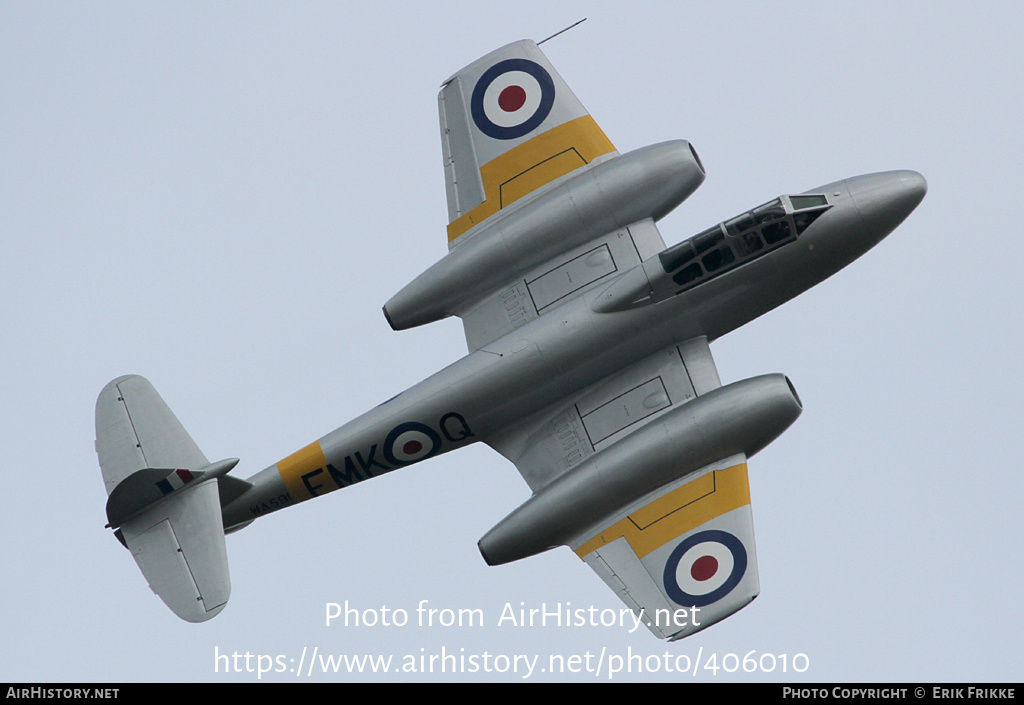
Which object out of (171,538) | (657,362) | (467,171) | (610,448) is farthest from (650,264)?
(171,538)

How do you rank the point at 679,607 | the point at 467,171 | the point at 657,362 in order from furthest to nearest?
the point at 467,171 → the point at 657,362 → the point at 679,607

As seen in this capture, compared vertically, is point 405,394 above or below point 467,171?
below

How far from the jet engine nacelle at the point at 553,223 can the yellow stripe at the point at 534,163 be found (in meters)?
0.31

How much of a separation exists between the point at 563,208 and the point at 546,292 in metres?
1.36

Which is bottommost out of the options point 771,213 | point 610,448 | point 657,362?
point 610,448

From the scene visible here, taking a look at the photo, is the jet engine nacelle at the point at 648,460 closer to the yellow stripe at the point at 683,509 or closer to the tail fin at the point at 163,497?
the yellow stripe at the point at 683,509

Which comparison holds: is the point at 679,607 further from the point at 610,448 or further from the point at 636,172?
the point at 636,172

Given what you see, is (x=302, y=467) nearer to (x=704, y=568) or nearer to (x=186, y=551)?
(x=186, y=551)

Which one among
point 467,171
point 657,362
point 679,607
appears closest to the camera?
point 679,607

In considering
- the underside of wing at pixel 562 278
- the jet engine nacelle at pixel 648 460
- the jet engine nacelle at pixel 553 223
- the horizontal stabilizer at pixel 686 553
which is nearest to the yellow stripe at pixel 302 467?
the jet engine nacelle at pixel 553 223

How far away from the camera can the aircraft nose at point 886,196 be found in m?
17.3

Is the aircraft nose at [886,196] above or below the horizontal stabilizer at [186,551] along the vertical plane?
above

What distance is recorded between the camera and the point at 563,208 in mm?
18312

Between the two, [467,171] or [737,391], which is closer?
[737,391]
